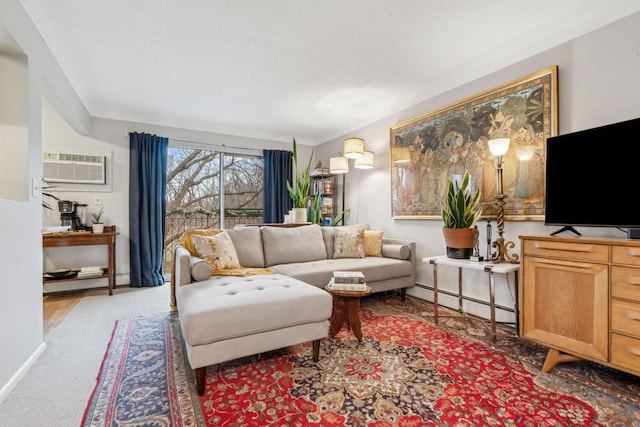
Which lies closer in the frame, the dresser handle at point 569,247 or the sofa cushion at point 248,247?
the dresser handle at point 569,247

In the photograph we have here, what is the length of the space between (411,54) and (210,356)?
9.26 feet

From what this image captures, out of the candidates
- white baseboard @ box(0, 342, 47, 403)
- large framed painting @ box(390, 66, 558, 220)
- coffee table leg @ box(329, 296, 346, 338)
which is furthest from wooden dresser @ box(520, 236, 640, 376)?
white baseboard @ box(0, 342, 47, 403)

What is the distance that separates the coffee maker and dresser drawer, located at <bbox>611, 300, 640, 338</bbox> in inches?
204

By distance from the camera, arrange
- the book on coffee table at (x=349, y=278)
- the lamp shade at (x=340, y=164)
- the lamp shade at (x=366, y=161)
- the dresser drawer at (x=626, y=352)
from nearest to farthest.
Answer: the dresser drawer at (x=626, y=352) → the book on coffee table at (x=349, y=278) → the lamp shade at (x=366, y=161) → the lamp shade at (x=340, y=164)

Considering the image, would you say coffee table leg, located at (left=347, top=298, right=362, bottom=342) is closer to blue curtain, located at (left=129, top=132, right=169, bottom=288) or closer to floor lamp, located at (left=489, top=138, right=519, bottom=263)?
floor lamp, located at (left=489, top=138, right=519, bottom=263)

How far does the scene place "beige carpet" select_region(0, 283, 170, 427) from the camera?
4.74 ft

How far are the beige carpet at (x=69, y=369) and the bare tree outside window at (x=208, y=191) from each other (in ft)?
5.58

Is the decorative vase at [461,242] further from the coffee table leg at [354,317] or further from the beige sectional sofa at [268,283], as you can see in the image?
the coffee table leg at [354,317]

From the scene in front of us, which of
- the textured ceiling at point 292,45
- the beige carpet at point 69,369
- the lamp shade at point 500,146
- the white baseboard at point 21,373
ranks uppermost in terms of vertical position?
the textured ceiling at point 292,45

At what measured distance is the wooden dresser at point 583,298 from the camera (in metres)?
1.58

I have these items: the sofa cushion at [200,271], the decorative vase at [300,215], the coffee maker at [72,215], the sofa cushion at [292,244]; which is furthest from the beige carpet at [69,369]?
the decorative vase at [300,215]

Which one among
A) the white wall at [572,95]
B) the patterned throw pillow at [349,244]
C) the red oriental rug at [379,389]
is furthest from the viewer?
the patterned throw pillow at [349,244]

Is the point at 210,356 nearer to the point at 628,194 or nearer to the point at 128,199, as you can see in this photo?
the point at 628,194

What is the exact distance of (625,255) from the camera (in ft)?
5.24
